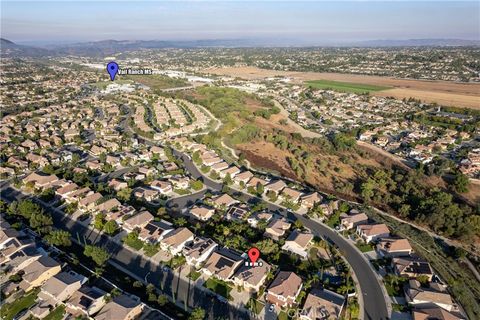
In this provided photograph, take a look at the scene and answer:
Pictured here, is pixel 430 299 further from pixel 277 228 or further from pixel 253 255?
pixel 277 228

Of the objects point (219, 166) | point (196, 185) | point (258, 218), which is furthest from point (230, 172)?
point (258, 218)

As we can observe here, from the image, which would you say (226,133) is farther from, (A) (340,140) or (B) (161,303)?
(B) (161,303)

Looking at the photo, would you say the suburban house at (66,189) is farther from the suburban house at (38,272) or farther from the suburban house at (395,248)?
the suburban house at (395,248)

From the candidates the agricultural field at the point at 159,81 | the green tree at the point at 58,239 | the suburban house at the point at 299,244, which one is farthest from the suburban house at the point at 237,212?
the agricultural field at the point at 159,81

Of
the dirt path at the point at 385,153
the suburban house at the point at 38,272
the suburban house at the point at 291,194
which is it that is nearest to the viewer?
the suburban house at the point at 38,272

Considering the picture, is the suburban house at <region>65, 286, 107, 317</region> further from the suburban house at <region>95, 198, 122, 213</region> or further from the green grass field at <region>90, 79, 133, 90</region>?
the green grass field at <region>90, 79, 133, 90</region>

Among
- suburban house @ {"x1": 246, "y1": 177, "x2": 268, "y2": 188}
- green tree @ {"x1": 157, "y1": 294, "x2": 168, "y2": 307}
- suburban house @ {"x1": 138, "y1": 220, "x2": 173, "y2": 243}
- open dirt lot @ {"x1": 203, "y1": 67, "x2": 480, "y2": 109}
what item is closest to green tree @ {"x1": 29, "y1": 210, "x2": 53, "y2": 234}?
suburban house @ {"x1": 138, "y1": 220, "x2": 173, "y2": 243}
